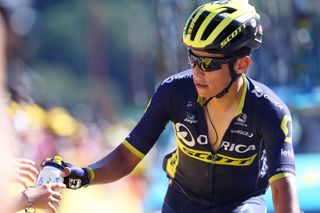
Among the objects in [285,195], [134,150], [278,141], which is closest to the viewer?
[285,195]

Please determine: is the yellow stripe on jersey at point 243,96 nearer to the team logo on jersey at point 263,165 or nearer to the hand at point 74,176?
the team logo on jersey at point 263,165

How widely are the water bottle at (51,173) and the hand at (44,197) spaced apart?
0.57 ft

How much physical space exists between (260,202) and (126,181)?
10089 millimetres

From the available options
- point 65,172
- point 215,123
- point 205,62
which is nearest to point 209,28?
point 205,62

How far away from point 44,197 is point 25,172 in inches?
16.9

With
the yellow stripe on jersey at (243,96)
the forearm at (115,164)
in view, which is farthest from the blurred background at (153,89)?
the yellow stripe on jersey at (243,96)

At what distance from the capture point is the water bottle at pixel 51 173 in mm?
5118

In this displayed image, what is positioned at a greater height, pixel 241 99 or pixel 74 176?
pixel 241 99

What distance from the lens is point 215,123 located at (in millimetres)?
5730

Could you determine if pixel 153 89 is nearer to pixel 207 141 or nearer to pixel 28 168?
pixel 207 141

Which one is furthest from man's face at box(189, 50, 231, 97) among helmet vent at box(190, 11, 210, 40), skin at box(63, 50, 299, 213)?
helmet vent at box(190, 11, 210, 40)

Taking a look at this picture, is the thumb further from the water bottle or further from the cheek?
the cheek

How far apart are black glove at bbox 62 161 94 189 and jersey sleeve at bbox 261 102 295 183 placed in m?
1.08

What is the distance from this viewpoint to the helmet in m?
5.48
